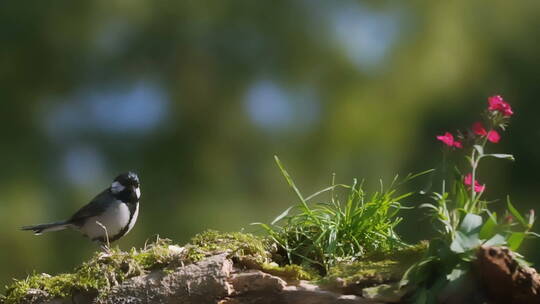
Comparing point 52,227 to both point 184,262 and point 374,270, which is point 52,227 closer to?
point 184,262

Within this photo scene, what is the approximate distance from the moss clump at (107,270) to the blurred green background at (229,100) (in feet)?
8.54

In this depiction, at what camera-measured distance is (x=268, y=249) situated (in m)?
2.08

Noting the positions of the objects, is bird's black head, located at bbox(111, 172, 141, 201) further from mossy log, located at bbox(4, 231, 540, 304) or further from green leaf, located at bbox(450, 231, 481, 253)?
green leaf, located at bbox(450, 231, 481, 253)

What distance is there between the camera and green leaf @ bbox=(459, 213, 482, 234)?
1.67m

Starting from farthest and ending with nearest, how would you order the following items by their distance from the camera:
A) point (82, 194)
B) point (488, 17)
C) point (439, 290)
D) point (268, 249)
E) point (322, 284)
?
point (488, 17), point (82, 194), point (268, 249), point (322, 284), point (439, 290)

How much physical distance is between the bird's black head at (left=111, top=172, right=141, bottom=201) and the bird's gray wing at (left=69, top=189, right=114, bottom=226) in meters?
0.04

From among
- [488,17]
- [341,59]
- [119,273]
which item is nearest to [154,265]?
[119,273]

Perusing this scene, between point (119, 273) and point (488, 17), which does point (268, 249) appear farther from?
point (488, 17)

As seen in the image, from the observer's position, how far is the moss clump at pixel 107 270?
1.94 m

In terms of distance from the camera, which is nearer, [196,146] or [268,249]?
[268,249]

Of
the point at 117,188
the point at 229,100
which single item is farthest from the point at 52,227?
the point at 229,100

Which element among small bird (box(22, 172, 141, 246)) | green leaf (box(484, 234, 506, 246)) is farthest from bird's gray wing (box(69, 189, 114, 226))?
green leaf (box(484, 234, 506, 246))

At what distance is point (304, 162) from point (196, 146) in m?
0.69

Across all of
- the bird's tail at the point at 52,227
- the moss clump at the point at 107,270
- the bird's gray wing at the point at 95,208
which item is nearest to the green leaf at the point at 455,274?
the moss clump at the point at 107,270
